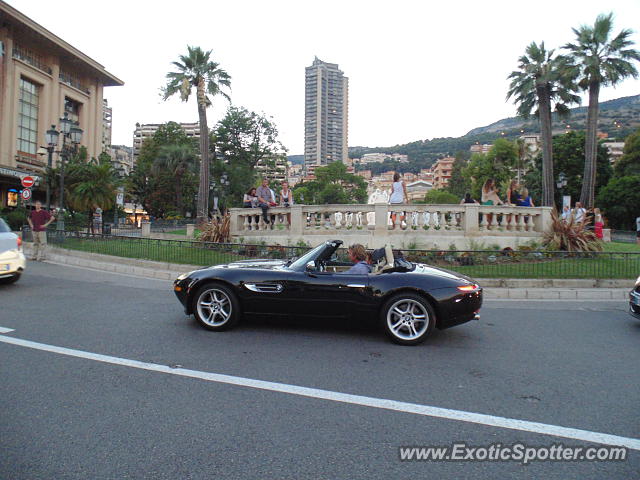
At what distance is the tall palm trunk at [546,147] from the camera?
2888cm

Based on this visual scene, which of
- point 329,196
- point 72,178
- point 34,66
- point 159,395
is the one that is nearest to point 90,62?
point 34,66

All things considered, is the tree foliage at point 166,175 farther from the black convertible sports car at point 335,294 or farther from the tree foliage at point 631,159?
the tree foliage at point 631,159

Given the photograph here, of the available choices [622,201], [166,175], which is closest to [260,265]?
[622,201]

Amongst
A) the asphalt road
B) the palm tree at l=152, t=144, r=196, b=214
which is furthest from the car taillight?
the palm tree at l=152, t=144, r=196, b=214

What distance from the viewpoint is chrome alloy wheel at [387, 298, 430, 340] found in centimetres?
562

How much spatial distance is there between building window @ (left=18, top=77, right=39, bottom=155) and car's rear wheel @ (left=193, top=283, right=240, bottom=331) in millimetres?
42794

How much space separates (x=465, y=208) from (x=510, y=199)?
262cm

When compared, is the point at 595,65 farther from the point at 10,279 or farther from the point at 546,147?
the point at 10,279

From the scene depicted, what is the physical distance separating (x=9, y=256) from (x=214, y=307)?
5.82 metres

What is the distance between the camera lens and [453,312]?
18.4 feet

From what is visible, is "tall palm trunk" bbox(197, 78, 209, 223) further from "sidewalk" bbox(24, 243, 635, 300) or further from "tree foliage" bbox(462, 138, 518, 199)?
"tree foliage" bbox(462, 138, 518, 199)

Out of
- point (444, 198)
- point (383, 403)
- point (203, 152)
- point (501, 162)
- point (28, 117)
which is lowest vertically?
point (383, 403)

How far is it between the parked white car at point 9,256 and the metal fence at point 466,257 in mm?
4223

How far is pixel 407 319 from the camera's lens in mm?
5648
